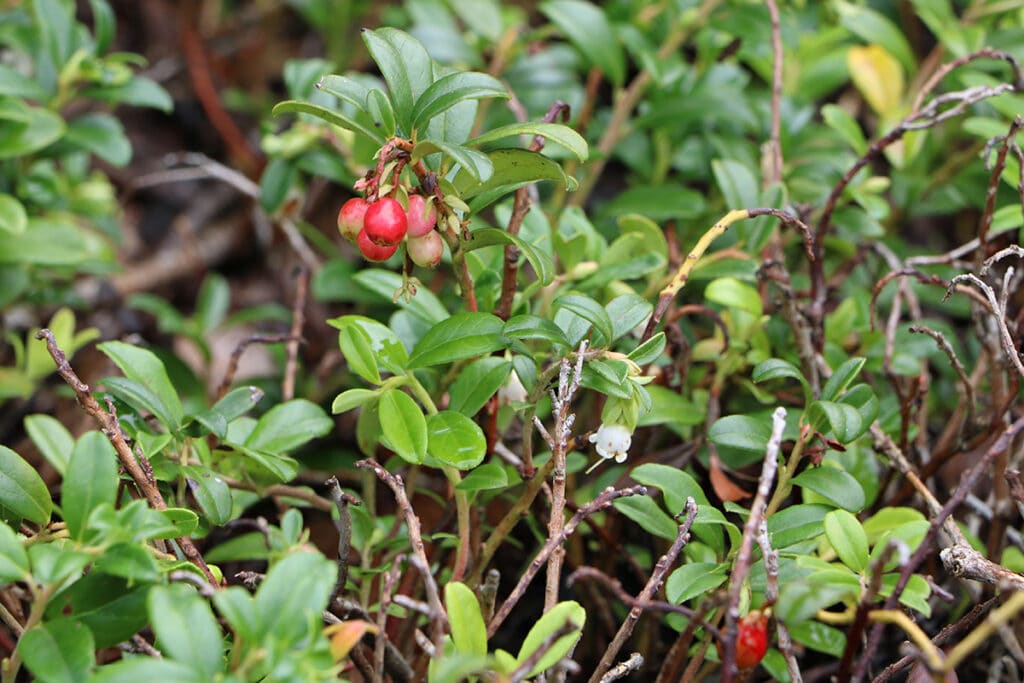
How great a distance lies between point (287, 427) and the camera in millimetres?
1428

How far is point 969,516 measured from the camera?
5.25ft

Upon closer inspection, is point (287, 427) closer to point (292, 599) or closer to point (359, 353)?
point (359, 353)

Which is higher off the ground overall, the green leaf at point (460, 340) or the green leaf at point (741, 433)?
the green leaf at point (460, 340)

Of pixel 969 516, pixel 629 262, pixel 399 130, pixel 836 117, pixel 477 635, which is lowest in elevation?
pixel 969 516

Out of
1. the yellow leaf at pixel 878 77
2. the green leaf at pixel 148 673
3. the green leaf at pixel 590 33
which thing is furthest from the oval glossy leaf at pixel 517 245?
the yellow leaf at pixel 878 77

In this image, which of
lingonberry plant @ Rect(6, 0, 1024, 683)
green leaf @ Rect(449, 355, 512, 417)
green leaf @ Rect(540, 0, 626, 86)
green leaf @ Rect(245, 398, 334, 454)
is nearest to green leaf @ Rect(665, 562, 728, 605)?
lingonberry plant @ Rect(6, 0, 1024, 683)

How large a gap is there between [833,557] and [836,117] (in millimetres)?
901

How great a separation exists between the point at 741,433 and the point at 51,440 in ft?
3.28

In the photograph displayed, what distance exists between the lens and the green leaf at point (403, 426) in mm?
1172

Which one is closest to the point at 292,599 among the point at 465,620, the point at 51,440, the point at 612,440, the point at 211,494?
the point at 465,620

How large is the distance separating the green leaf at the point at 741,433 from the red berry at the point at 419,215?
47 cm

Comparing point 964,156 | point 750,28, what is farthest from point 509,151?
point 964,156

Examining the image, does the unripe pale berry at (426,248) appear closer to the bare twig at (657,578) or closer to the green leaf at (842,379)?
the bare twig at (657,578)

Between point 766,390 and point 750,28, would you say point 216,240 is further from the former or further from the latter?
point 766,390
